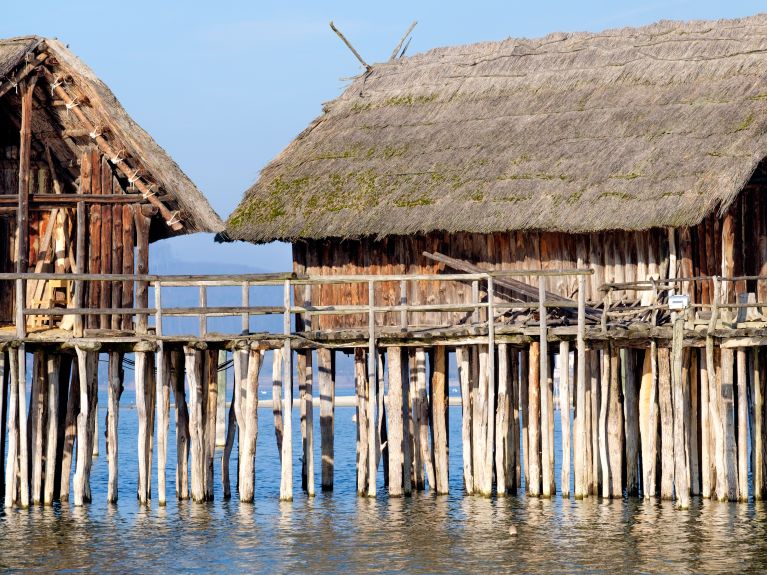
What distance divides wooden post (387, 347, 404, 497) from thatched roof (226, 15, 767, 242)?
3160 millimetres

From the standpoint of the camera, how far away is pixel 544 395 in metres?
30.0

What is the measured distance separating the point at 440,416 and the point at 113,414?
6.69 m

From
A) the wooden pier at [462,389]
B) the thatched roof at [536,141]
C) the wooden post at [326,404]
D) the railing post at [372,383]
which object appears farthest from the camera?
the wooden post at [326,404]

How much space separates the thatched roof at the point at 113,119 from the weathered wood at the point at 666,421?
8.93 m

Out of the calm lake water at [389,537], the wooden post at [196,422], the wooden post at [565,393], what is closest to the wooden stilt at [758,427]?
the calm lake water at [389,537]

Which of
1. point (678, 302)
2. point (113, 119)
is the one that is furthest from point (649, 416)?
point (113, 119)

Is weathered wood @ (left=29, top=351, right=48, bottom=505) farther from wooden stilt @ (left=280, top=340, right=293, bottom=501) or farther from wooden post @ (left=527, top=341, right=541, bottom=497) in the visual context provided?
wooden post @ (left=527, top=341, right=541, bottom=497)

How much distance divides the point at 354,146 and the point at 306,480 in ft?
26.5

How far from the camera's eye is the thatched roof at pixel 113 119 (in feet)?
101

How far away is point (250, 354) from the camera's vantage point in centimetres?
3036

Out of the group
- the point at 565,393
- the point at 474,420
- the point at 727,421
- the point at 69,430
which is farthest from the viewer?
the point at 474,420

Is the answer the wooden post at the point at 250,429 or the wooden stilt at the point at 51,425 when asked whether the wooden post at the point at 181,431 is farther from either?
the wooden stilt at the point at 51,425

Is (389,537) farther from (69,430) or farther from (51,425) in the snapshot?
(69,430)

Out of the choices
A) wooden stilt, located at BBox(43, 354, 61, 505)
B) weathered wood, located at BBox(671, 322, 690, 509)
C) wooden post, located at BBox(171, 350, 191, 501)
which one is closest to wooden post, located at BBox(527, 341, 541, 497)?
weathered wood, located at BBox(671, 322, 690, 509)
